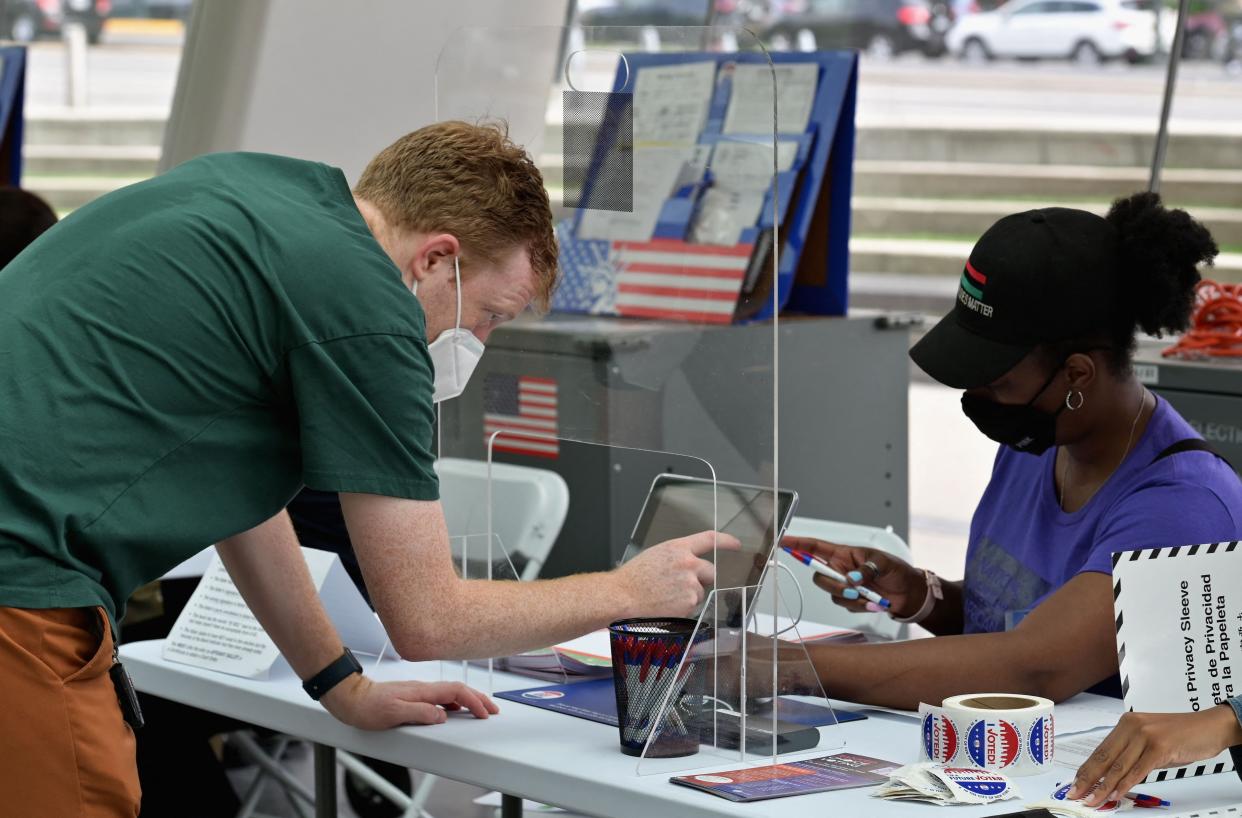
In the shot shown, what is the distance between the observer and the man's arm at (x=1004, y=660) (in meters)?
2.04

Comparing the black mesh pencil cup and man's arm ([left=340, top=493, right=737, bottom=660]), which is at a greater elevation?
man's arm ([left=340, top=493, right=737, bottom=660])

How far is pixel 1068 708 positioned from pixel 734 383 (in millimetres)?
636

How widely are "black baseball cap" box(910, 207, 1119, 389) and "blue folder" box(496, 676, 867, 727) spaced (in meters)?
0.50

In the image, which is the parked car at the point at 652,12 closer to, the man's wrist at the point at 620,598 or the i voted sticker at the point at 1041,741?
the man's wrist at the point at 620,598

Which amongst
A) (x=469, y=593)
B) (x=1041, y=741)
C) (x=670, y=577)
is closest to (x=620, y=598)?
(x=670, y=577)

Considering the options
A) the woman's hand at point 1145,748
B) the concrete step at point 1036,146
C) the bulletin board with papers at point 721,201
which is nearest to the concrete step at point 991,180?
the concrete step at point 1036,146

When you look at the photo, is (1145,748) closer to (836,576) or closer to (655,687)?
(655,687)

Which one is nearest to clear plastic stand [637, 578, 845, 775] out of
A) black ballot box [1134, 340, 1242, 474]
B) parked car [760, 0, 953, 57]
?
black ballot box [1134, 340, 1242, 474]

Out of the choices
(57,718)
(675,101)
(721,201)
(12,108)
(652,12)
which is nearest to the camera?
(57,718)

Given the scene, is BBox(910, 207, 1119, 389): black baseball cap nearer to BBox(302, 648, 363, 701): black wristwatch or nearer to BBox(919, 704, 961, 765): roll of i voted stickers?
BBox(919, 704, 961, 765): roll of i voted stickers

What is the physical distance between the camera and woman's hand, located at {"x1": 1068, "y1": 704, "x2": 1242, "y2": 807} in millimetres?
1663

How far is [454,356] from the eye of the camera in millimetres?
2029

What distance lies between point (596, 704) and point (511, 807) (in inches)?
7.7

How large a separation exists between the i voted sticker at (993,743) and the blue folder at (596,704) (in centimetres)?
26
